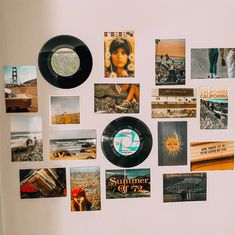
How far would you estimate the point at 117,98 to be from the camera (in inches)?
48.2

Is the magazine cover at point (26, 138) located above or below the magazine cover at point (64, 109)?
below

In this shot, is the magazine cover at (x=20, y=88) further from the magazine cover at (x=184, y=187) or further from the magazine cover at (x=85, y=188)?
the magazine cover at (x=184, y=187)

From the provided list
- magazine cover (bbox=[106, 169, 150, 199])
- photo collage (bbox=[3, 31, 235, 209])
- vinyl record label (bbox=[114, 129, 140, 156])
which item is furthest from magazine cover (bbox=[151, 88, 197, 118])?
magazine cover (bbox=[106, 169, 150, 199])

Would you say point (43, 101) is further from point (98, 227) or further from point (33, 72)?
point (98, 227)

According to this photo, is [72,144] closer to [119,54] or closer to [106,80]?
[106,80]

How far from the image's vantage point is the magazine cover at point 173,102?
1237 mm

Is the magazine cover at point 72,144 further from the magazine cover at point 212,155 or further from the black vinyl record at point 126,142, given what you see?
the magazine cover at point 212,155

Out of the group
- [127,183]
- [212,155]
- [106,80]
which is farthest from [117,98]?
[212,155]

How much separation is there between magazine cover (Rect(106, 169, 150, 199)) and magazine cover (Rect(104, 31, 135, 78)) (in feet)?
1.23

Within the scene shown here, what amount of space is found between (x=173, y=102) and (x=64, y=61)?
1.44ft

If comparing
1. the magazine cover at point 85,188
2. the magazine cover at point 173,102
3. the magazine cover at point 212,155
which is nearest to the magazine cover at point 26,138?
the magazine cover at point 85,188

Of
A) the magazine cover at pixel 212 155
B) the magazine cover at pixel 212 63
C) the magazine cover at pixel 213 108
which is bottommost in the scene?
the magazine cover at pixel 212 155

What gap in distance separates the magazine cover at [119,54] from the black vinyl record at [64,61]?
7cm

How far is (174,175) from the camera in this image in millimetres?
1266
